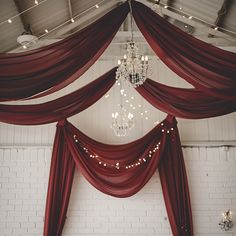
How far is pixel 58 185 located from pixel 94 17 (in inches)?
126

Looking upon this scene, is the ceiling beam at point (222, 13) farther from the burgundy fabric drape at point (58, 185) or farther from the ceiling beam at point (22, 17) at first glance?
the burgundy fabric drape at point (58, 185)

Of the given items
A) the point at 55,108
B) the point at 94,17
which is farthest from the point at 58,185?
the point at 94,17

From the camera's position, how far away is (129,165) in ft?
21.8

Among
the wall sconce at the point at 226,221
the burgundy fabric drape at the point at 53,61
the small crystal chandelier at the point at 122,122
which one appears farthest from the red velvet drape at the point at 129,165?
the burgundy fabric drape at the point at 53,61

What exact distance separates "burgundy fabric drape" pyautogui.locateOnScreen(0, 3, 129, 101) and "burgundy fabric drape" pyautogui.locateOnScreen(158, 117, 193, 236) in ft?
10.7

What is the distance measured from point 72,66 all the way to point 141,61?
1.26 meters

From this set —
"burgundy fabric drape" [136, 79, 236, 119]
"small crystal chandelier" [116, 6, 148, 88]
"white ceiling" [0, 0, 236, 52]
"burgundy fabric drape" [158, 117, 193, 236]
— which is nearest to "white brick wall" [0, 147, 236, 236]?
"burgundy fabric drape" [158, 117, 193, 236]

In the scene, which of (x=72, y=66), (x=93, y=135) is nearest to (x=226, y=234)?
(x=93, y=135)

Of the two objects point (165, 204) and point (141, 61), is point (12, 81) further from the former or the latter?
point (165, 204)

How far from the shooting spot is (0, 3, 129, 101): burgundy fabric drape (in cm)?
376

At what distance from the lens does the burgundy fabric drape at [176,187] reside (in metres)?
6.63

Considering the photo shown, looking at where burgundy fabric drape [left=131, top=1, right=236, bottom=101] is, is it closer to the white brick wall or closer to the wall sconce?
the white brick wall

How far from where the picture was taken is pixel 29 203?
6863mm

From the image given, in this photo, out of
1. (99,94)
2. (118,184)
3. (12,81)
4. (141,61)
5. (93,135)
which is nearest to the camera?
(12,81)
